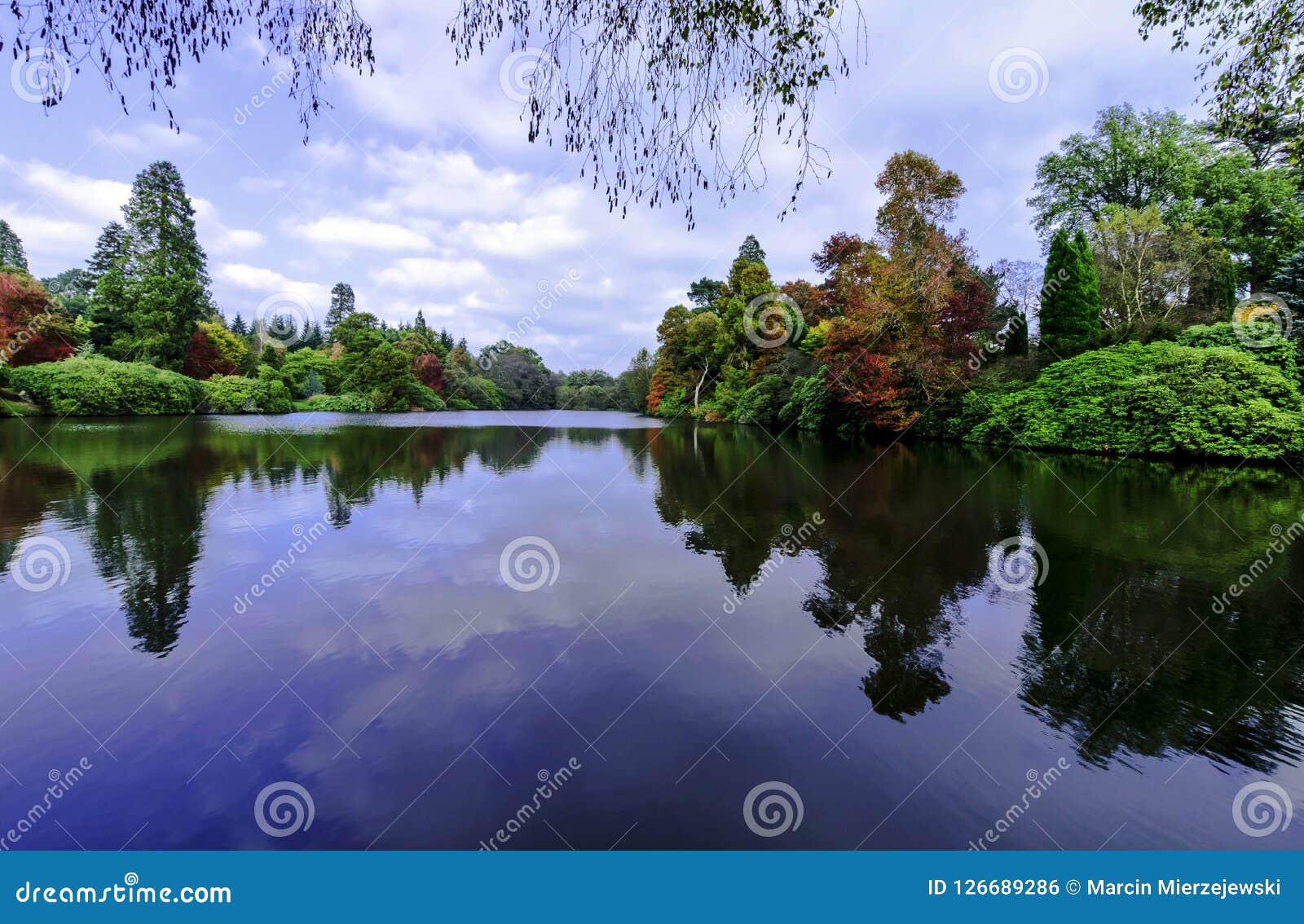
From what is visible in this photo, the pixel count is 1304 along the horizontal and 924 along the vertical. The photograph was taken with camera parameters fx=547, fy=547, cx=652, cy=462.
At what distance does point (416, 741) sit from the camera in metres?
3.07

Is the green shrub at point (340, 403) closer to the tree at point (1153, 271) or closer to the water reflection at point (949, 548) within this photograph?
the water reflection at point (949, 548)

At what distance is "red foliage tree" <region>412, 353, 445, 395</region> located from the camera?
47344 millimetres

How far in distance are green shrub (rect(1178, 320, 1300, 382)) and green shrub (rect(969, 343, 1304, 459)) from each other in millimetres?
621

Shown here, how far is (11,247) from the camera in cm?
3347

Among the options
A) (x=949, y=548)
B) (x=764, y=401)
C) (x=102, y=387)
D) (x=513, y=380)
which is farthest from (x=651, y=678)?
(x=513, y=380)

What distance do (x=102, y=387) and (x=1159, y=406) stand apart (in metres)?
39.4

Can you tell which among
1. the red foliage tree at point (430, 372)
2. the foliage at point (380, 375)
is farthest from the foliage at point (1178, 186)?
the red foliage tree at point (430, 372)

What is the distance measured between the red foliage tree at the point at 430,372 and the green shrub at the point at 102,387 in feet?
62.2

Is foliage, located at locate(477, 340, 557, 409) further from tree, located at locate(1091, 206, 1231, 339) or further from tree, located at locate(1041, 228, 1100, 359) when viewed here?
tree, located at locate(1091, 206, 1231, 339)

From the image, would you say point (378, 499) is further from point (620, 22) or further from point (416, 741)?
point (620, 22)

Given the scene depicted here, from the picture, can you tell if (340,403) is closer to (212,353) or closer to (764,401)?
(212,353)

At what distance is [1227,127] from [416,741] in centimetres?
709

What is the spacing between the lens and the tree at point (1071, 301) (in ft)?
57.1

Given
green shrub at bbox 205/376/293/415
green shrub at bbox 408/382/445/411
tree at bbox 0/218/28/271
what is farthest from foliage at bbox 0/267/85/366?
green shrub at bbox 408/382/445/411
